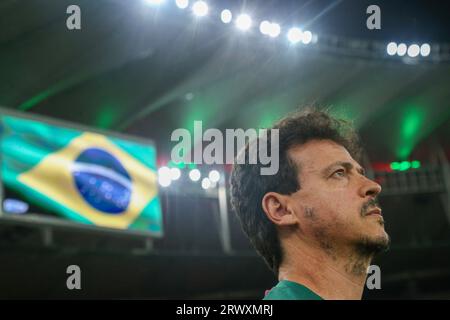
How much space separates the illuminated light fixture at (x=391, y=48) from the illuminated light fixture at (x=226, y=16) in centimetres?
450

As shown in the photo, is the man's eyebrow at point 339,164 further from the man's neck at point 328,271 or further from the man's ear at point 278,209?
the man's neck at point 328,271

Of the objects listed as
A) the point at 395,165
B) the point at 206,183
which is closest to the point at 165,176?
the point at 206,183

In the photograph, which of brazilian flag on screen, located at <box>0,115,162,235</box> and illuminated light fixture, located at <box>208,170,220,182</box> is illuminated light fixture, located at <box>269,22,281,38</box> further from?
brazilian flag on screen, located at <box>0,115,162,235</box>

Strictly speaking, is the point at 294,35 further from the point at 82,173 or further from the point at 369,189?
the point at 369,189

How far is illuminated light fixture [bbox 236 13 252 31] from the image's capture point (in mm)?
16562

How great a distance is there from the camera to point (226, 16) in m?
16.5

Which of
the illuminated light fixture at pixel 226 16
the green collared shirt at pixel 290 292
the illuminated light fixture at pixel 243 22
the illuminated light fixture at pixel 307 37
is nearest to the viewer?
the green collared shirt at pixel 290 292

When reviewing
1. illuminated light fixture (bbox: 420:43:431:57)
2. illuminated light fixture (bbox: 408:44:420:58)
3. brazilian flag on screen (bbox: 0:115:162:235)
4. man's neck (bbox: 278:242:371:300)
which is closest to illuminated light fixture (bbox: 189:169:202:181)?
brazilian flag on screen (bbox: 0:115:162:235)

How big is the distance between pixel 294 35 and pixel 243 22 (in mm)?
1451

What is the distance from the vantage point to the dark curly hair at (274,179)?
8.25 feet

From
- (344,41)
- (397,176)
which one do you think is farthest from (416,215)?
Result: (344,41)

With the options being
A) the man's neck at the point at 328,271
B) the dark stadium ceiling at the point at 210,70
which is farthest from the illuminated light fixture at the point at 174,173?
the man's neck at the point at 328,271

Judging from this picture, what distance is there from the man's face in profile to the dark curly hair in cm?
6

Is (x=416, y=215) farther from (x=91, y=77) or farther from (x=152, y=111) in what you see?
(x=91, y=77)
